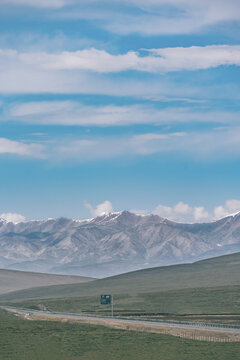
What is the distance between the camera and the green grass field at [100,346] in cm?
8644

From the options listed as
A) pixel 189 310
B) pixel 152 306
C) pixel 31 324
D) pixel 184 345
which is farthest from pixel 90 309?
pixel 184 345

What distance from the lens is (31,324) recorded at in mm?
122500

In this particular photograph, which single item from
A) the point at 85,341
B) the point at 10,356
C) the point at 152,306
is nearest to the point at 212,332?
the point at 85,341

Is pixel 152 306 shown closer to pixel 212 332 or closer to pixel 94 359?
pixel 212 332

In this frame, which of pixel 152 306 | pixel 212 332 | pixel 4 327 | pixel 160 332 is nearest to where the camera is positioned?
pixel 212 332

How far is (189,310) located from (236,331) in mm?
82163

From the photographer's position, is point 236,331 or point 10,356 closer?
point 10,356

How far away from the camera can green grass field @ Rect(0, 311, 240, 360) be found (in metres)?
86.4

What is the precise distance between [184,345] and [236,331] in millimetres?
11968

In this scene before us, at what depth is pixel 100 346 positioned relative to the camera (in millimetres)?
95750

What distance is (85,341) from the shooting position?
327ft

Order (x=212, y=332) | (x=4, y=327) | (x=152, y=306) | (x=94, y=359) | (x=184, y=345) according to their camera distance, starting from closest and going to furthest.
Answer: (x=94, y=359)
(x=184, y=345)
(x=212, y=332)
(x=4, y=327)
(x=152, y=306)

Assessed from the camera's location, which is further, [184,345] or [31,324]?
[31,324]

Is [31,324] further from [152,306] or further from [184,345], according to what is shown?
[152,306]
